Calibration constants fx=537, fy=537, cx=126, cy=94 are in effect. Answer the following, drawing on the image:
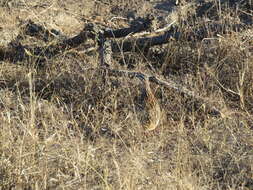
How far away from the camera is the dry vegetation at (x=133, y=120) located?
9.92 ft

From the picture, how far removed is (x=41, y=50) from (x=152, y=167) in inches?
69.9

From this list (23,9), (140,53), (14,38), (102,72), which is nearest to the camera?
(102,72)

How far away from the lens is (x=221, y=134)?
11.7 feet

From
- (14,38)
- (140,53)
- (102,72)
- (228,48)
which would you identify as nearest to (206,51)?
(228,48)

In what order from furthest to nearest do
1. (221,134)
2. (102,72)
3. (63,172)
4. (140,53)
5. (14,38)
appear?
(14,38) → (140,53) → (102,72) → (221,134) → (63,172)

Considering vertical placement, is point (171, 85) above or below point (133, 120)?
above

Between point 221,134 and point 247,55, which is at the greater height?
point 247,55

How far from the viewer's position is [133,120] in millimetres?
3619

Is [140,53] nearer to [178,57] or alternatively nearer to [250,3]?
[178,57]

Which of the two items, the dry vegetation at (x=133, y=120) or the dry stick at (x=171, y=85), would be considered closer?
the dry vegetation at (x=133, y=120)

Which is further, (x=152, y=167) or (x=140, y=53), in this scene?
(x=140, y=53)

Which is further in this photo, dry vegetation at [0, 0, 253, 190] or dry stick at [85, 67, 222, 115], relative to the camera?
dry stick at [85, 67, 222, 115]

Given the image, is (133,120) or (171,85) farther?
(171,85)

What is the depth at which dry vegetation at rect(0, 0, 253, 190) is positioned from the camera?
3023mm
